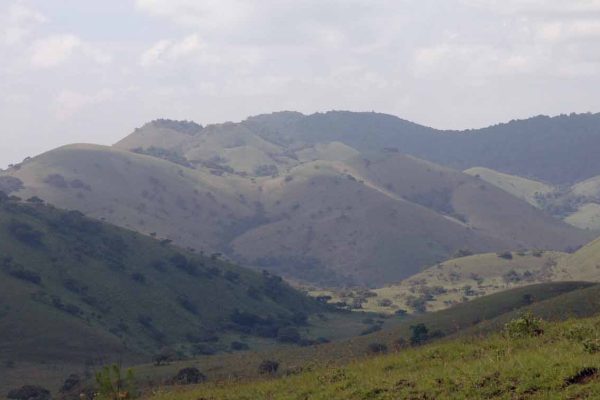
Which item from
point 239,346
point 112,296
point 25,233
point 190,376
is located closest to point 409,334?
point 190,376

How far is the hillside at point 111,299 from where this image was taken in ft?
270

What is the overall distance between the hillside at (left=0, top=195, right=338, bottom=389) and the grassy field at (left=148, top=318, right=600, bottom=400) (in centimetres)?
4539

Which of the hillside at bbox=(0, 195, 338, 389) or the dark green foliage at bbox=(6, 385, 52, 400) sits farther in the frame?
the hillside at bbox=(0, 195, 338, 389)

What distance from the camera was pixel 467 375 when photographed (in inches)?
751

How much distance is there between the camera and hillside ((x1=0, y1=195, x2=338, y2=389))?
8244 cm

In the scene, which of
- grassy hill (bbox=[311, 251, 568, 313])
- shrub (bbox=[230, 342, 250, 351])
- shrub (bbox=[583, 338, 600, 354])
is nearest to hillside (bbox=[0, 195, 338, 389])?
shrub (bbox=[230, 342, 250, 351])

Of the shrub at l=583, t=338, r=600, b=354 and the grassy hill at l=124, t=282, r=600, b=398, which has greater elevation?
the shrub at l=583, t=338, r=600, b=354

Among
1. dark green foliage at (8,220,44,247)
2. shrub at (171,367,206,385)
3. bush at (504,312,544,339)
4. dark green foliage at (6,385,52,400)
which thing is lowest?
dark green foliage at (6,385,52,400)

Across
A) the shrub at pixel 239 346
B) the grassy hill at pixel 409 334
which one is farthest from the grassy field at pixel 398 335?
the shrub at pixel 239 346

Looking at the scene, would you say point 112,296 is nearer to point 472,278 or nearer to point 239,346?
point 239,346

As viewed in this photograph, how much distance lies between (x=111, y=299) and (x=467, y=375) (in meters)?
92.3

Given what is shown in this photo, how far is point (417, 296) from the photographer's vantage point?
148 m

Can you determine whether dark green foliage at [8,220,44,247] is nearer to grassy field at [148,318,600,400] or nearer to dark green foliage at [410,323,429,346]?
dark green foliage at [410,323,429,346]

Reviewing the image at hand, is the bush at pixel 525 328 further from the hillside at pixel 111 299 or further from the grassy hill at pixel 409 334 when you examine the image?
the hillside at pixel 111 299
